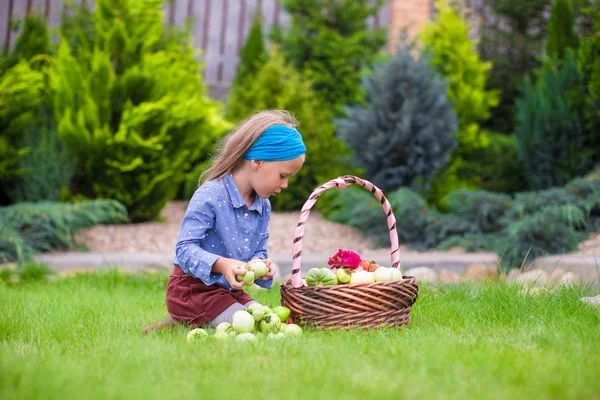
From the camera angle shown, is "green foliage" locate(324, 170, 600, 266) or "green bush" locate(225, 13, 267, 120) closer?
"green foliage" locate(324, 170, 600, 266)

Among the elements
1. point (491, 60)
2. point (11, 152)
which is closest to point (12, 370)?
point (11, 152)

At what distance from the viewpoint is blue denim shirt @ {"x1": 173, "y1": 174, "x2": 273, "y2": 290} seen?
9.07 feet

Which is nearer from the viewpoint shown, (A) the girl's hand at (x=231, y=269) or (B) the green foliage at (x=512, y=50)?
(A) the girl's hand at (x=231, y=269)

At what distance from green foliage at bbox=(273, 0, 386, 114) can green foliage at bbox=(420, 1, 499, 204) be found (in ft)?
2.80

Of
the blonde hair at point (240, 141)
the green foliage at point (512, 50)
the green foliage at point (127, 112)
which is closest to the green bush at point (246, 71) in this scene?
the green foliage at point (127, 112)

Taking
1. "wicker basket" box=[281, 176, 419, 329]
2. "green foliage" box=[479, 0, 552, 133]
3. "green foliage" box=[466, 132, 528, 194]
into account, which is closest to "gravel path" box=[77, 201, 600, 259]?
"green foliage" box=[466, 132, 528, 194]

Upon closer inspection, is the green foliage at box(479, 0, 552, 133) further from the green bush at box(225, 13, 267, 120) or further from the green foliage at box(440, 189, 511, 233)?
the green foliage at box(440, 189, 511, 233)

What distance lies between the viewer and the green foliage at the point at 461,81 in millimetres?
8188

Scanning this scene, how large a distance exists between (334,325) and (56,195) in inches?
177

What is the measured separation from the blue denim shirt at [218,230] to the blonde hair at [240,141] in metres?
0.06

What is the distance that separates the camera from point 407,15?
10.1 meters

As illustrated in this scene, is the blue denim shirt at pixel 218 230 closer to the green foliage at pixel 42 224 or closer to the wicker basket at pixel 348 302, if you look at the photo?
the wicker basket at pixel 348 302

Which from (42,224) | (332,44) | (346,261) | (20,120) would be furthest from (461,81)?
(346,261)

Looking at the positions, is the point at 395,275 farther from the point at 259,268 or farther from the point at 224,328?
the point at 224,328
